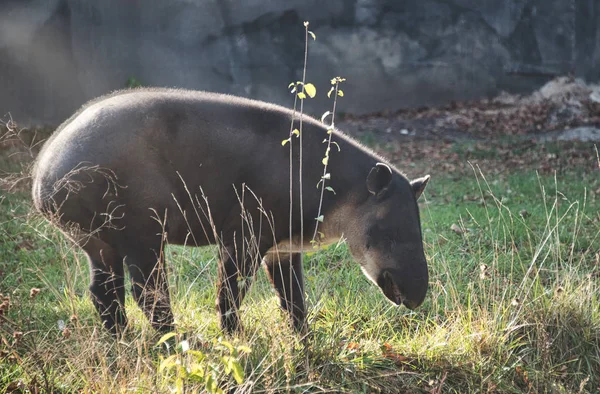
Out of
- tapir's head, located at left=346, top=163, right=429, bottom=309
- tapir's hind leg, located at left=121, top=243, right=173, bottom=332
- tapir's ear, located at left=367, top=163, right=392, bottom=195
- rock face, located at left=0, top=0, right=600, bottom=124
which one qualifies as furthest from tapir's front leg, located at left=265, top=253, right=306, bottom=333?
rock face, located at left=0, top=0, right=600, bottom=124

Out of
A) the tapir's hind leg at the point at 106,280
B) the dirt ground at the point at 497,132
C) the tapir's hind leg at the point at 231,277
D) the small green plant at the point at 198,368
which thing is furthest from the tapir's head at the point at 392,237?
the dirt ground at the point at 497,132

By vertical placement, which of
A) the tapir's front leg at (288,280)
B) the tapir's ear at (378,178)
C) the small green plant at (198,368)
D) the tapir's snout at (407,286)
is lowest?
the tapir's front leg at (288,280)

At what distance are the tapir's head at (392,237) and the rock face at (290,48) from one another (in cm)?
898

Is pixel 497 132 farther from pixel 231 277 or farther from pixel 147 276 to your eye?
pixel 147 276

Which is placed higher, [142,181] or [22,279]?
[142,181]

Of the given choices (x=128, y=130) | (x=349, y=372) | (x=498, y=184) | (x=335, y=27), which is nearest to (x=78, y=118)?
(x=128, y=130)

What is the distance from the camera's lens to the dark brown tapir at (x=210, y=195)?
5168 mm

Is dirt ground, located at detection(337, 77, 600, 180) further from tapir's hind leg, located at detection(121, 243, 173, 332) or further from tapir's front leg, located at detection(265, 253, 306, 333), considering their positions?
tapir's hind leg, located at detection(121, 243, 173, 332)

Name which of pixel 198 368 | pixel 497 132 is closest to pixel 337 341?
pixel 198 368

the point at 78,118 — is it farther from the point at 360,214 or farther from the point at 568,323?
the point at 568,323

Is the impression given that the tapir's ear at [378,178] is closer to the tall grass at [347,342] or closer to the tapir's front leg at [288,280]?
the tall grass at [347,342]

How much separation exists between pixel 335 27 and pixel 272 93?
215 centimetres

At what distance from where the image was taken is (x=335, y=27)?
17.0 meters

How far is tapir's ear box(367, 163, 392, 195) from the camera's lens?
216 inches
